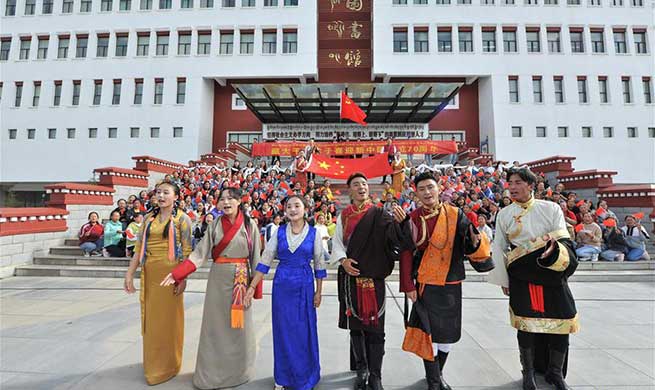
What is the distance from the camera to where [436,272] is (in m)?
2.71

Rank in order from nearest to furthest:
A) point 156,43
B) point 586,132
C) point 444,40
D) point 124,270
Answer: point 124,270
point 586,132
point 444,40
point 156,43

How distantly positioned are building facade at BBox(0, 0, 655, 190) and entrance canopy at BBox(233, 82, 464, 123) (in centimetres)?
227

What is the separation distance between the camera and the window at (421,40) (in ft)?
72.0

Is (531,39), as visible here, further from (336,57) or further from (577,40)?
(336,57)

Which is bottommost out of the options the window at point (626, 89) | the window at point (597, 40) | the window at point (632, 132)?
the window at point (632, 132)

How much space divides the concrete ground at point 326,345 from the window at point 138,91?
19.5 metres

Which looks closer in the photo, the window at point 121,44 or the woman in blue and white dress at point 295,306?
the woman in blue and white dress at point 295,306

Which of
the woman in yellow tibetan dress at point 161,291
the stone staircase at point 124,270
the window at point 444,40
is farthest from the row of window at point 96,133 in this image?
the woman in yellow tibetan dress at point 161,291

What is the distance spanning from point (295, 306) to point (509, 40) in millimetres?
25697

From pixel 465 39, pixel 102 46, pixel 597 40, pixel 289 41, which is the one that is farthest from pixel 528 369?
pixel 102 46

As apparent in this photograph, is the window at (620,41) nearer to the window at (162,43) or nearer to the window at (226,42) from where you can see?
the window at (226,42)

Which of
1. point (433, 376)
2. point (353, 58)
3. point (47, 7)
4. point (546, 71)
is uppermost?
point (47, 7)

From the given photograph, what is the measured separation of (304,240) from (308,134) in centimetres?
2088

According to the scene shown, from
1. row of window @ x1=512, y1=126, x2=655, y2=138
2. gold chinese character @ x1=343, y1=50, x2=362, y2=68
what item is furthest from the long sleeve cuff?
row of window @ x1=512, y1=126, x2=655, y2=138
